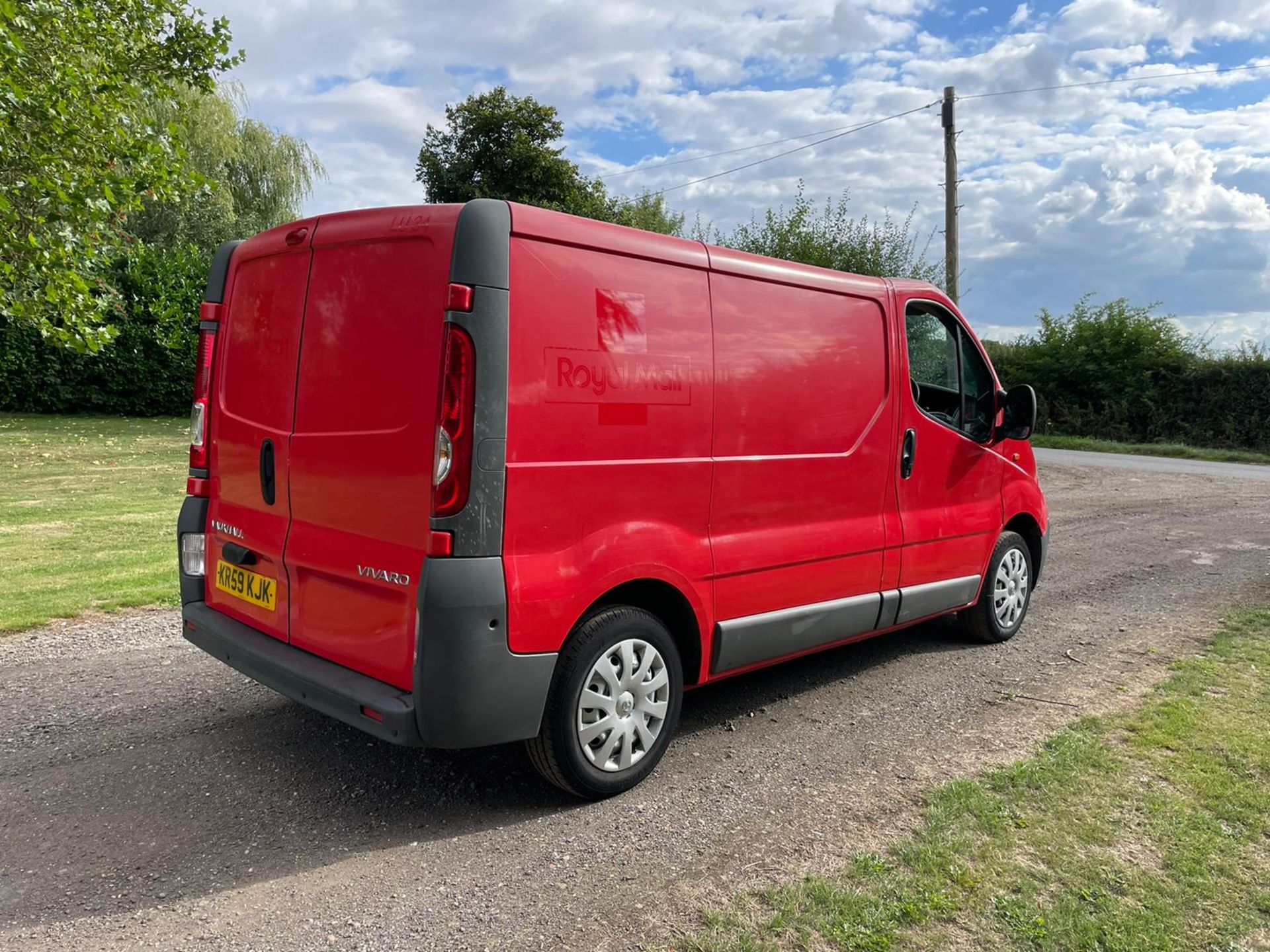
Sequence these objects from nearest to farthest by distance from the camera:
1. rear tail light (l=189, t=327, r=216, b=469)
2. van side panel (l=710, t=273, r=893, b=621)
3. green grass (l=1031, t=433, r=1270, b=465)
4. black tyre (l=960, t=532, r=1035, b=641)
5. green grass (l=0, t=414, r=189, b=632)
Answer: van side panel (l=710, t=273, r=893, b=621) → rear tail light (l=189, t=327, r=216, b=469) → black tyre (l=960, t=532, r=1035, b=641) → green grass (l=0, t=414, r=189, b=632) → green grass (l=1031, t=433, r=1270, b=465)

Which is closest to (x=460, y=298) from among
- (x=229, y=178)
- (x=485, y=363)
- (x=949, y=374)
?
(x=485, y=363)

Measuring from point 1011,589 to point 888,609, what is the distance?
150 centimetres

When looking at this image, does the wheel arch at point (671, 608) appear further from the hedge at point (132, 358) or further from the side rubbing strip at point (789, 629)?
the hedge at point (132, 358)

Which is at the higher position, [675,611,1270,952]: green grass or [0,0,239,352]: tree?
[0,0,239,352]: tree

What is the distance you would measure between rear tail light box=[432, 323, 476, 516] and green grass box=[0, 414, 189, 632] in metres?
4.20

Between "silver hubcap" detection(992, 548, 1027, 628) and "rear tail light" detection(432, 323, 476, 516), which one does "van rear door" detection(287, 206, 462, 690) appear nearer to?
"rear tail light" detection(432, 323, 476, 516)

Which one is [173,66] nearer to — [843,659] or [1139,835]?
[843,659]

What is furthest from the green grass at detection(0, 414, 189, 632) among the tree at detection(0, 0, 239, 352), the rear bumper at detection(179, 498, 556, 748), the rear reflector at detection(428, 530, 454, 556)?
the rear reflector at detection(428, 530, 454, 556)

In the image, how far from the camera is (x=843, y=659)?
551 cm

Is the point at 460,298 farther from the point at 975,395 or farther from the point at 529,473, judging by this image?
the point at 975,395

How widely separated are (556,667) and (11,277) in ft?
31.1

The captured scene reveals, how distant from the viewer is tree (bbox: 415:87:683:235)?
25750 millimetres

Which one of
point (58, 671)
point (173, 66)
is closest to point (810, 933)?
point (58, 671)

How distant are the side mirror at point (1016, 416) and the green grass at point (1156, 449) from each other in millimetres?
19733
